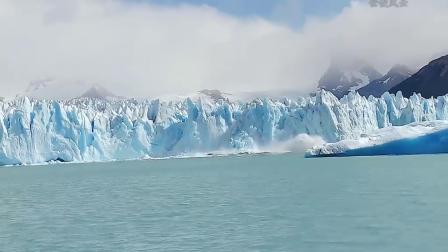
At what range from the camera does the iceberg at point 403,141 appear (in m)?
48.8

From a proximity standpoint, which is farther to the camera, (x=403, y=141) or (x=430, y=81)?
(x=430, y=81)

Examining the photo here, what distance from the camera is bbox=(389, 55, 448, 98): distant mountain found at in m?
122

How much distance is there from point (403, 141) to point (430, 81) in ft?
270

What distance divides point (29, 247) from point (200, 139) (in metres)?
63.8

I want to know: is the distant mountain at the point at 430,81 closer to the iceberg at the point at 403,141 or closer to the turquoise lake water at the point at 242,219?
the iceberg at the point at 403,141

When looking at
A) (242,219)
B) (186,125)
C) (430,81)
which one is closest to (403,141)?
(186,125)

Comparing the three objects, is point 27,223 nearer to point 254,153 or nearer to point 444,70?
point 254,153

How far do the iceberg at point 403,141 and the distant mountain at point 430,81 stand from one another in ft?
238

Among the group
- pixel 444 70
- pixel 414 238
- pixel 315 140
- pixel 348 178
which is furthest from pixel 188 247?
Result: pixel 444 70

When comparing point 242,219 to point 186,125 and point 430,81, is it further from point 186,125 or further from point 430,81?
point 430,81

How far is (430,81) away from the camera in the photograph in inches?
4975

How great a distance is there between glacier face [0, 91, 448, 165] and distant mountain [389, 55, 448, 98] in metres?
50.1

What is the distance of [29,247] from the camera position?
1382 centimetres

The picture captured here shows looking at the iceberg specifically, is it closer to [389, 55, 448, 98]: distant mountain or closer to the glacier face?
the glacier face
